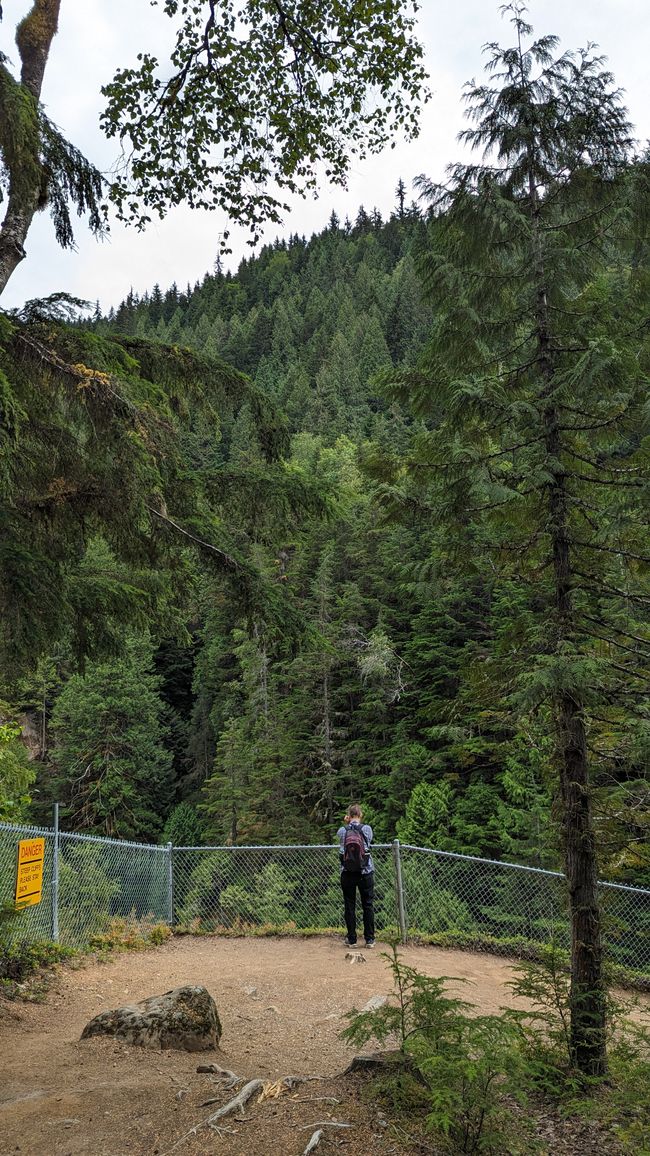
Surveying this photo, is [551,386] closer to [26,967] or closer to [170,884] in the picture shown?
[26,967]

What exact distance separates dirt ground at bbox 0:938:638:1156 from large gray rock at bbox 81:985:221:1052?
0.09 m

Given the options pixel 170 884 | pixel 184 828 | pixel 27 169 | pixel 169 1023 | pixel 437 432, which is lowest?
pixel 184 828

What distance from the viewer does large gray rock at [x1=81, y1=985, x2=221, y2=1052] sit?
4402 mm

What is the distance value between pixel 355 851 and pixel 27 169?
21.2ft

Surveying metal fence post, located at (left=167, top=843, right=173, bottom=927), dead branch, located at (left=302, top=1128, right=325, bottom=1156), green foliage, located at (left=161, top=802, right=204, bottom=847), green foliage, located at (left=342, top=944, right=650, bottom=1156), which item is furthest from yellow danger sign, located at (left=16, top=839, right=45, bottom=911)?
green foliage, located at (left=161, top=802, right=204, bottom=847)

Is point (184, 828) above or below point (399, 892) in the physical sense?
below

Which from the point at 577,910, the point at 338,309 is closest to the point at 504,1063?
the point at 577,910

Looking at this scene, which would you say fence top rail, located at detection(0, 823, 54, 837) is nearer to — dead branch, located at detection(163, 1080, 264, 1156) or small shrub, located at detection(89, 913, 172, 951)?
small shrub, located at detection(89, 913, 172, 951)

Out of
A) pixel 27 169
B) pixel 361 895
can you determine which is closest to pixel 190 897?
pixel 361 895

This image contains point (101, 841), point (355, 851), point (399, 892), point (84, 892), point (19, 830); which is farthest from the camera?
point (84, 892)

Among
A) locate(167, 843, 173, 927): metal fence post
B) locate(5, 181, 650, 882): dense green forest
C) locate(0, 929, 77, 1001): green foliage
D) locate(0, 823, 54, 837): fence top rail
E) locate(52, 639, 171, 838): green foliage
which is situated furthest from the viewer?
locate(52, 639, 171, 838): green foliage

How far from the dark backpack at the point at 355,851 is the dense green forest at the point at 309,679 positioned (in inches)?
60.9

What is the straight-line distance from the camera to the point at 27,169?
439 cm

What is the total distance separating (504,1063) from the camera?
2.93 metres
